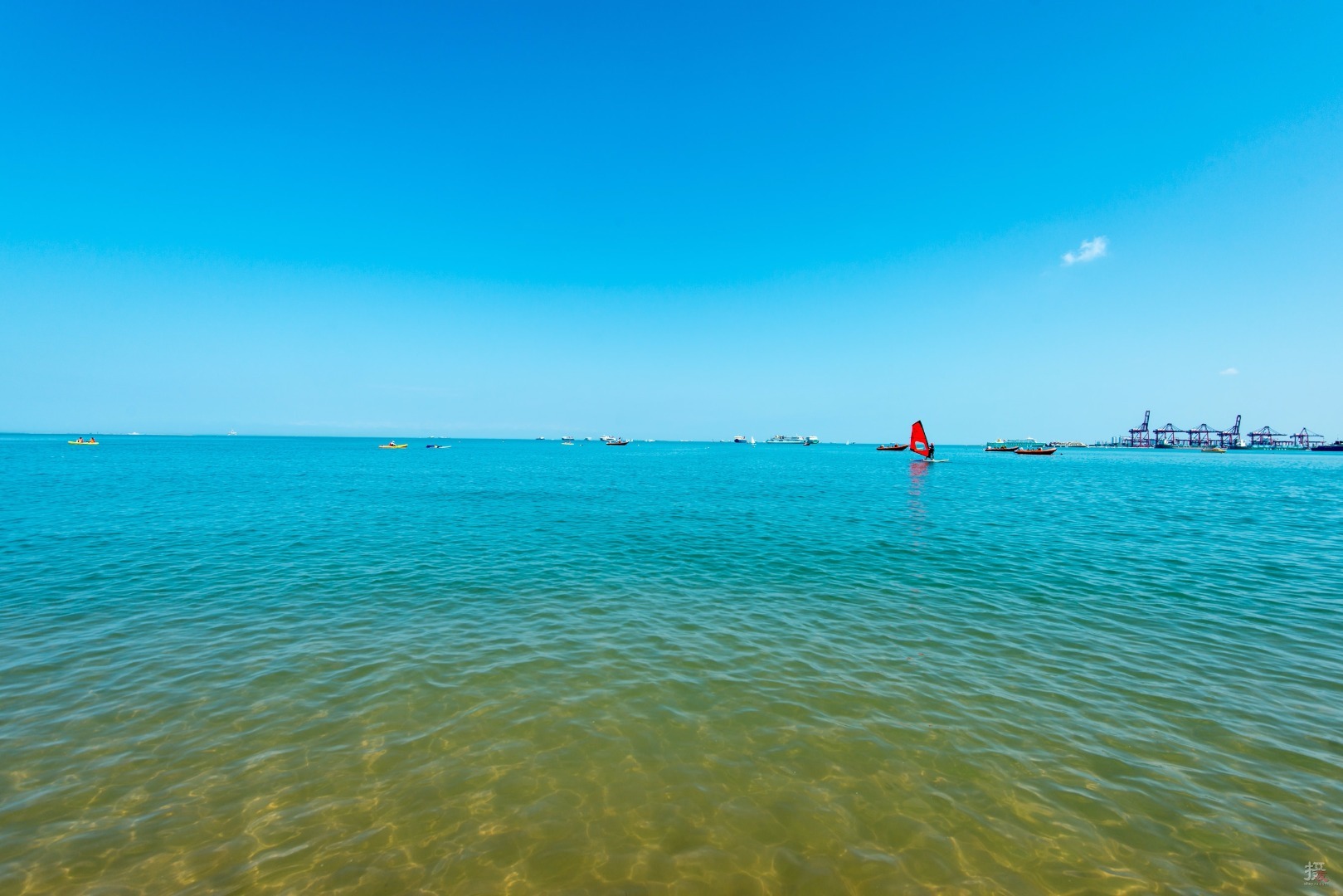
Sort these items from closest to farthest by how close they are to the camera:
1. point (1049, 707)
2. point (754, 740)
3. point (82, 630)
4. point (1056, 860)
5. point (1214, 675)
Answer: point (1056, 860), point (754, 740), point (1049, 707), point (1214, 675), point (82, 630)

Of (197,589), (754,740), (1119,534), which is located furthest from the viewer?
(1119,534)

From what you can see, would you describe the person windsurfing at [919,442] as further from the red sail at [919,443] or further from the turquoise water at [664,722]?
the turquoise water at [664,722]

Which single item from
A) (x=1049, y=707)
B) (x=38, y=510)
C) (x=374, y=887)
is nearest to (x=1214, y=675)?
(x=1049, y=707)

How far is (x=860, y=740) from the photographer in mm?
9547

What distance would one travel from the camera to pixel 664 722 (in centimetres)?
1020

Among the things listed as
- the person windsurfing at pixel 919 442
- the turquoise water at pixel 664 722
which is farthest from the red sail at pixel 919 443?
the turquoise water at pixel 664 722

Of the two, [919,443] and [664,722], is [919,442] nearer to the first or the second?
[919,443]

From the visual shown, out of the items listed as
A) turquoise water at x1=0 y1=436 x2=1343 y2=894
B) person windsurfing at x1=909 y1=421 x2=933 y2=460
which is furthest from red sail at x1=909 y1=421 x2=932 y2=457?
turquoise water at x1=0 y1=436 x2=1343 y2=894

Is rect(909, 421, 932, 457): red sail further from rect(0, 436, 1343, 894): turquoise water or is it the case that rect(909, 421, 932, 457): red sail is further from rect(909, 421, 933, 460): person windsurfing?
rect(0, 436, 1343, 894): turquoise water

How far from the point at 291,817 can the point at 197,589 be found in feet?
51.8

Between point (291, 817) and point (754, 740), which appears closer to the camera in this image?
point (291, 817)

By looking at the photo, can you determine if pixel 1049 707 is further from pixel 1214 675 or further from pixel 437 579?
pixel 437 579

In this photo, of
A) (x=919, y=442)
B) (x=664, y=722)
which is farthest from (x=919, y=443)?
(x=664, y=722)

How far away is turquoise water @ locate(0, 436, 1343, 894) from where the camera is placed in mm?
6848
